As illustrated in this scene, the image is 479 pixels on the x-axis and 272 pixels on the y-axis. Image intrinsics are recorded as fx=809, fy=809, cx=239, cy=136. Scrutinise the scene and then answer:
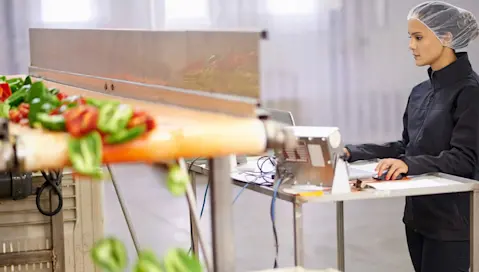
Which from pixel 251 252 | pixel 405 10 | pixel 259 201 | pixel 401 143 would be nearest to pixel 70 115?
pixel 401 143

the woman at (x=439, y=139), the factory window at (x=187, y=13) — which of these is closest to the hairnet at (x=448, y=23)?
the woman at (x=439, y=139)

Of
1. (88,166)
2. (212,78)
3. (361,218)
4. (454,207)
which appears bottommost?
(361,218)

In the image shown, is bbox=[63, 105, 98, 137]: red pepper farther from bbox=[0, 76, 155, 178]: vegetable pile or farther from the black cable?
the black cable

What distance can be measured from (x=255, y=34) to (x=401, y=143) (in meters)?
1.62

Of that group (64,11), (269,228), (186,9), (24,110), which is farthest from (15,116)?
(186,9)

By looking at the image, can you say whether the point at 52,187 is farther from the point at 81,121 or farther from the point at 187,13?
the point at 187,13

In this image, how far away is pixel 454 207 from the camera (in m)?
2.59

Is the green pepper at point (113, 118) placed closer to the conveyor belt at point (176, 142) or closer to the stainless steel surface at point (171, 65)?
the conveyor belt at point (176, 142)

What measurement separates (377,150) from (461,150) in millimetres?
352

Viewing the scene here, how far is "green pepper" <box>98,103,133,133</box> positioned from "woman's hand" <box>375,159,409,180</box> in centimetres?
140

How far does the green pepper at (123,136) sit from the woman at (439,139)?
143 cm

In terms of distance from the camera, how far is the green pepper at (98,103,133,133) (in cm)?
123

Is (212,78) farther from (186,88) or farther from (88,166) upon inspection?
(88,166)

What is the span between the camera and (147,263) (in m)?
1.28
